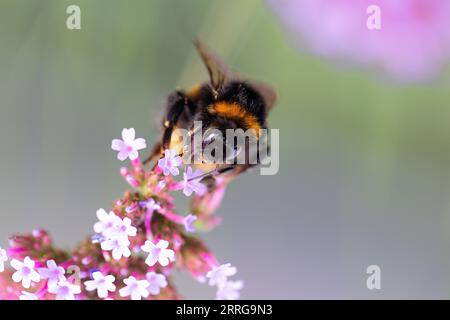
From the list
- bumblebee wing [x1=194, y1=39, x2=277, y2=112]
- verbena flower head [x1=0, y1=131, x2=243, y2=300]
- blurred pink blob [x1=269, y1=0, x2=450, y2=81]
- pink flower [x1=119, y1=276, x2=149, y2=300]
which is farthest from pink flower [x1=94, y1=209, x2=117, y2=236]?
blurred pink blob [x1=269, y1=0, x2=450, y2=81]

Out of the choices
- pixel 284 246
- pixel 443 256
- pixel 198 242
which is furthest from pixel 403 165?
pixel 198 242

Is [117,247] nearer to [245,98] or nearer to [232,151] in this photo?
[232,151]

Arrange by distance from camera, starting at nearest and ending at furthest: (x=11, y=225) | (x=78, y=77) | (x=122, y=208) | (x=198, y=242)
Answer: (x=122, y=208), (x=198, y=242), (x=11, y=225), (x=78, y=77)

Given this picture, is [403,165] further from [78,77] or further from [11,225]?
[11,225]

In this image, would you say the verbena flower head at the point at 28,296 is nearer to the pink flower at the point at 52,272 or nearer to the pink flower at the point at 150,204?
the pink flower at the point at 52,272

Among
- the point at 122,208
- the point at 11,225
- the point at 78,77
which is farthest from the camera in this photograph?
the point at 78,77

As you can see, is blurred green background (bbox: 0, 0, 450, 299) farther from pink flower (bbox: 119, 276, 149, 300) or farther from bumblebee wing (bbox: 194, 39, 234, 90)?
pink flower (bbox: 119, 276, 149, 300)
